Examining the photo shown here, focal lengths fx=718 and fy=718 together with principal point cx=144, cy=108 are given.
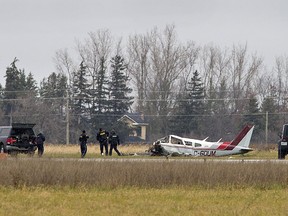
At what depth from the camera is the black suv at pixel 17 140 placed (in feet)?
124

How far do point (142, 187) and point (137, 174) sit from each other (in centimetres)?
58

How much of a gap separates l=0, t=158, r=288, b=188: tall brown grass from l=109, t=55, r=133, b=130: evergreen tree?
212 feet

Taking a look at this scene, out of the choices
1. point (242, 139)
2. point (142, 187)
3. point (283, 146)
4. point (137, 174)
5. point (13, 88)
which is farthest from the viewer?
point (13, 88)

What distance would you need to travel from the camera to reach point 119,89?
87250 millimetres

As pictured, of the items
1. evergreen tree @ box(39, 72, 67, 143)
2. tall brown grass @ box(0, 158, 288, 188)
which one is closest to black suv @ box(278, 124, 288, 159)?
A: tall brown grass @ box(0, 158, 288, 188)

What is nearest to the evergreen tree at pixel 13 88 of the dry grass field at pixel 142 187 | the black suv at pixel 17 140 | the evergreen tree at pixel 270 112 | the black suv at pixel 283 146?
the evergreen tree at pixel 270 112

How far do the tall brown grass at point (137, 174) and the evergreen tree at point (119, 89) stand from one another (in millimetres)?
64506

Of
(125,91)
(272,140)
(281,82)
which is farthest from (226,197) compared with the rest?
(281,82)

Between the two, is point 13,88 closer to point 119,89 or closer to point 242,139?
point 119,89

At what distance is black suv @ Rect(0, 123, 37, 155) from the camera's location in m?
37.9

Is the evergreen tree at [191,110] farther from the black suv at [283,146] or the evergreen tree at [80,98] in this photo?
the black suv at [283,146]

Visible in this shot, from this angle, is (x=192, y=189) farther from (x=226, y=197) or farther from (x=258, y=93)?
(x=258, y=93)

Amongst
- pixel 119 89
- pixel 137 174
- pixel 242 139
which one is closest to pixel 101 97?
pixel 119 89

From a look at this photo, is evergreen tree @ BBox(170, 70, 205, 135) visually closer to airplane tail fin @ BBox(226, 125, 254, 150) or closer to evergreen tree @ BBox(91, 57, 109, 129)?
evergreen tree @ BBox(91, 57, 109, 129)
